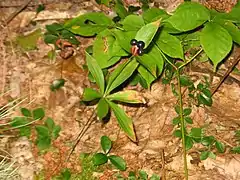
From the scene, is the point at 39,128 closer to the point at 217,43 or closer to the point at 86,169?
the point at 86,169

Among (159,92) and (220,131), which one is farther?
(159,92)

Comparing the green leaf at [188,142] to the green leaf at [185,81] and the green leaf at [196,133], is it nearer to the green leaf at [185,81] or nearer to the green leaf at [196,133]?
the green leaf at [196,133]

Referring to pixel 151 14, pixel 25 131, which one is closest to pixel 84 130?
pixel 25 131

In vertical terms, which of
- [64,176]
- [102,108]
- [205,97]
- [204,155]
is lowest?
[64,176]

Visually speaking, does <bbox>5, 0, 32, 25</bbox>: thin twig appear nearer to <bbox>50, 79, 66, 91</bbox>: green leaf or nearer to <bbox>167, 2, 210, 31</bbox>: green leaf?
<bbox>50, 79, 66, 91</bbox>: green leaf

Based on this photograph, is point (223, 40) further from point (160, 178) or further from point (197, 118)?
point (160, 178)

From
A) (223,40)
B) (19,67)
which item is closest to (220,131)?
(223,40)
